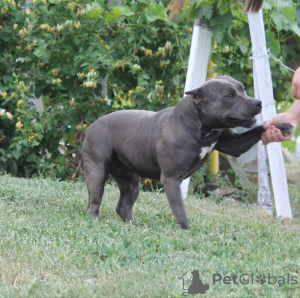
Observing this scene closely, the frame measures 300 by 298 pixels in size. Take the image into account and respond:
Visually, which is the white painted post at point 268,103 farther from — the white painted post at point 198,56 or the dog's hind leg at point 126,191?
the dog's hind leg at point 126,191

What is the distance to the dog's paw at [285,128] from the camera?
495 centimetres

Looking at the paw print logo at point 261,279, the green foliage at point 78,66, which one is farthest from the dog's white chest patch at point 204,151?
the green foliage at point 78,66

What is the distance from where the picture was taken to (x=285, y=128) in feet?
16.3

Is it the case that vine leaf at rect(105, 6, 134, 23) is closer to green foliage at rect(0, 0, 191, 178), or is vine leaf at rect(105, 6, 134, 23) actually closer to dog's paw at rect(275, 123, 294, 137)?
green foliage at rect(0, 0, 191, 178)

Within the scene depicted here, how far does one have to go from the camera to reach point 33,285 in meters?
3.50

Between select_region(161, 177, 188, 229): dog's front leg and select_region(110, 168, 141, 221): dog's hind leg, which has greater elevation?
select_region(161, 177, 188, 229): dog's front leg

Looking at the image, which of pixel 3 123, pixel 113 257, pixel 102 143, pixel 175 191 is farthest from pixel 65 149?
pixel 113 257

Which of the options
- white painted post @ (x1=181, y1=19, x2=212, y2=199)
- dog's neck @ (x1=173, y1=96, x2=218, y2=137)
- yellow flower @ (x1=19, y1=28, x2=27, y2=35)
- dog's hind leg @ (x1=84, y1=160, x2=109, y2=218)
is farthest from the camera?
yellow flower @ (x1=19, y1=28, x2=27, y2=35)

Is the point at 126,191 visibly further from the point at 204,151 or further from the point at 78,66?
the point at 78,66

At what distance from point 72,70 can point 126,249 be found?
13.9 feet

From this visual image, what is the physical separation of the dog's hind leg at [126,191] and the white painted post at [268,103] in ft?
5.09

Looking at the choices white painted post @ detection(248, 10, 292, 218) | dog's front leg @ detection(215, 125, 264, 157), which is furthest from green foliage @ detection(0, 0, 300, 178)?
dog's front leg @ detection(215, 125, 264, 157)

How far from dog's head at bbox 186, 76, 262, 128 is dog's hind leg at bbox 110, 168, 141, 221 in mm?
1133

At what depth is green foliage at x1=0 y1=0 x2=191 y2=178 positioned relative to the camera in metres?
7.89
